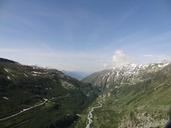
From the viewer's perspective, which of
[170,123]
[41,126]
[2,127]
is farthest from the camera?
[41,126]

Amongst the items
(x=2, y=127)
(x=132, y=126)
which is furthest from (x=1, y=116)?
(x=132, y=126)

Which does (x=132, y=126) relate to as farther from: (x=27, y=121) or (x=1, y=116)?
(x=1, y=116)

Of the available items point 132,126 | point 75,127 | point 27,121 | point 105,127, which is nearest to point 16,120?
point 27,121

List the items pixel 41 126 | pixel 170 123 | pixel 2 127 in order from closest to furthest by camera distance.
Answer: pixel 170 123
pixel 2 127
pixel 41 126

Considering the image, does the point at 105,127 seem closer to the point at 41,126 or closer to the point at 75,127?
the point at 75,127

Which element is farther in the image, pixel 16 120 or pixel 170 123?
pixel 16 120

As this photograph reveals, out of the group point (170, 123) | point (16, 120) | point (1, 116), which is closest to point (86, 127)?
point (16, 120)

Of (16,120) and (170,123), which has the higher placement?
(170,123)

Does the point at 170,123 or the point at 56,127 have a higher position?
the point at 170,123

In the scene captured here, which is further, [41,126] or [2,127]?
[41,126]
